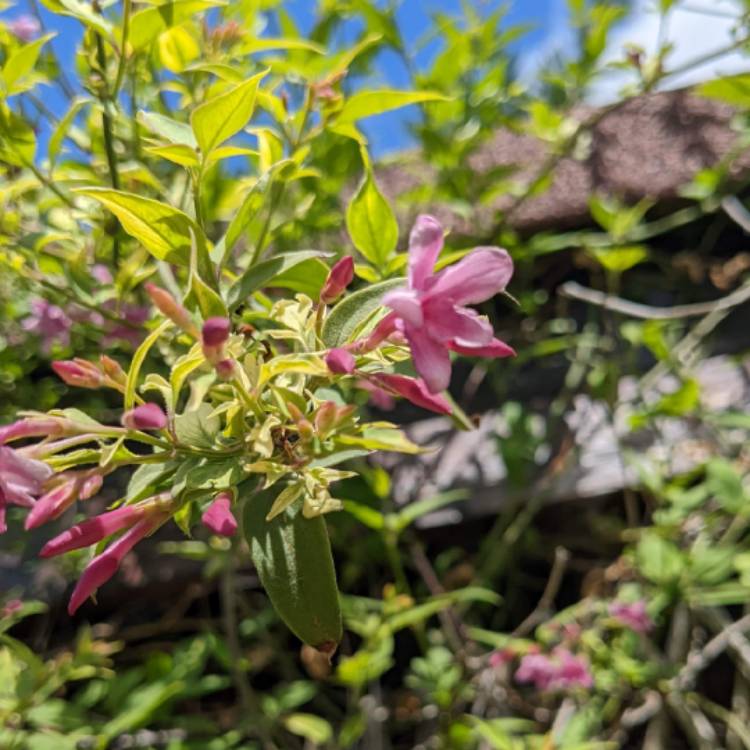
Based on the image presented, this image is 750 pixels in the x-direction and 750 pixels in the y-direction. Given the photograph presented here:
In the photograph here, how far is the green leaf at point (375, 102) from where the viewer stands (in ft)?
2.29

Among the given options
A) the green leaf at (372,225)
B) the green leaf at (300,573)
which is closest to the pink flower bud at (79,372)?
the green leaf at (300,573)

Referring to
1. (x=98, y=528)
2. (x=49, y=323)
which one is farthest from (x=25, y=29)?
(x=98, y=528)

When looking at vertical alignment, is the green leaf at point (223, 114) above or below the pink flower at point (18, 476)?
above

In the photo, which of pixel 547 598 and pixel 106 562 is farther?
pixel 547 598

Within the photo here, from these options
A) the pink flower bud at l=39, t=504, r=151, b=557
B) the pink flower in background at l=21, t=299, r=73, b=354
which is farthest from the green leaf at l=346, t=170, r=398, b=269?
the pink flower in background at l=21, t=299, r=73, b=354

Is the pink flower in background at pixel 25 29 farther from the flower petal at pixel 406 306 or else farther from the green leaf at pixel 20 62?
the flower petal at pixel 406 306

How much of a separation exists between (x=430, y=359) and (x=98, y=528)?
0.24 meters

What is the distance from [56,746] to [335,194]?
912 millimetres

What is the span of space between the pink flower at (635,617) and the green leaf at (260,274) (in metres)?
0.99

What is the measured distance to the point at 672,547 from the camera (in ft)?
4.41

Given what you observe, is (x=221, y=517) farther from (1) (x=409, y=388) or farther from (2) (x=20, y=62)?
(2) (x=20, y=62)

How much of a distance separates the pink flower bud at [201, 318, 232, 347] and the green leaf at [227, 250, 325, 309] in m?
0.11

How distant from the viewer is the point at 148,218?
54 centimetres

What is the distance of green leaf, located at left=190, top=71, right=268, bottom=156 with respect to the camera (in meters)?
0.56
